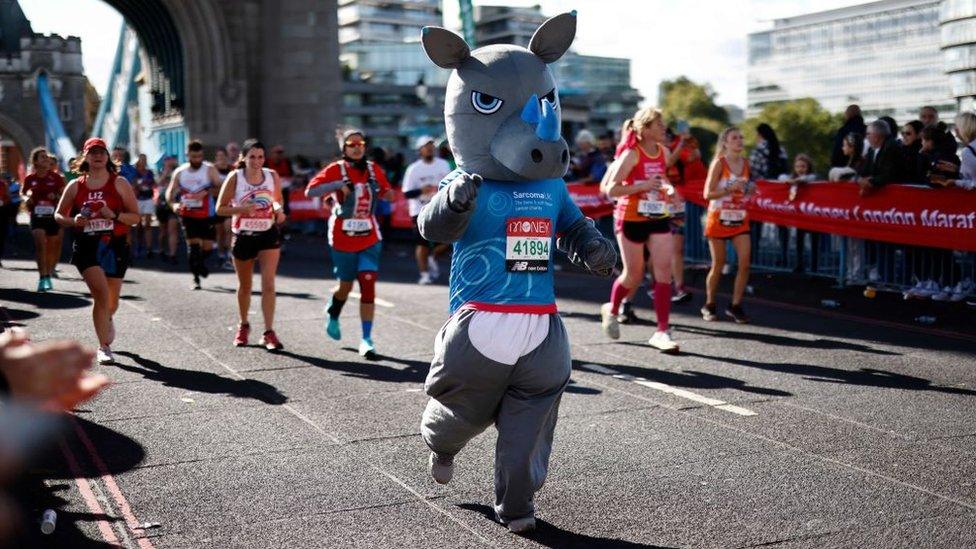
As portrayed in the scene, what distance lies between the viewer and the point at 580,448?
6.87 metres

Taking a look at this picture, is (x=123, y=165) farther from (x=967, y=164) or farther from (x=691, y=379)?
(x=967, y=164)

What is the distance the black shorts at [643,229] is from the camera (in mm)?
10562

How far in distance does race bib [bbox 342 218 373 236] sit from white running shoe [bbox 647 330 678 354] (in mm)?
2657

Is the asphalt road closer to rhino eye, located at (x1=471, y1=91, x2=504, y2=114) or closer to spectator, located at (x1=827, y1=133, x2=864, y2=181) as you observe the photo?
rhino eye, located at (x1=471, y1=91, x2=504, y2=114)

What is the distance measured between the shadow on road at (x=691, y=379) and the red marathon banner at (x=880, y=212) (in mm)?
4381

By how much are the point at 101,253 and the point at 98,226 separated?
0.74ft

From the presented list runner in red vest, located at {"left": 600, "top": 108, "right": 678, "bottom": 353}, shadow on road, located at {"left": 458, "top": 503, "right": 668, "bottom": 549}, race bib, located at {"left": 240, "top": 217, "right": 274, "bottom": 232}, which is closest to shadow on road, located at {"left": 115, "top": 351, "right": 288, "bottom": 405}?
race bib, located at {"left": 240, "top": 217, "right": 274, "bottom": 232}

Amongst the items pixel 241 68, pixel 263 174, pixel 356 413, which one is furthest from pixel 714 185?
pixel 241 68

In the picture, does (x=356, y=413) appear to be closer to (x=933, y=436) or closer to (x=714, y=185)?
(x=933, y=436)

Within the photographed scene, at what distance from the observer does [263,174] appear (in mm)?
10898

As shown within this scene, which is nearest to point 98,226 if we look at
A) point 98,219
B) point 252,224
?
point 98,219

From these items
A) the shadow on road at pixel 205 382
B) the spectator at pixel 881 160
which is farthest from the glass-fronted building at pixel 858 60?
the shadow on road at pixel 205 382

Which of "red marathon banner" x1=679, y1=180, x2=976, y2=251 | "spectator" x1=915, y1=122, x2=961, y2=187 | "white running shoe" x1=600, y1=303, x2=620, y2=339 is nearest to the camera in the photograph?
"white running shoe" x1=600, y1=303, x2=620, y2=339

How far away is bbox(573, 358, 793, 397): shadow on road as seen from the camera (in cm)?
862
